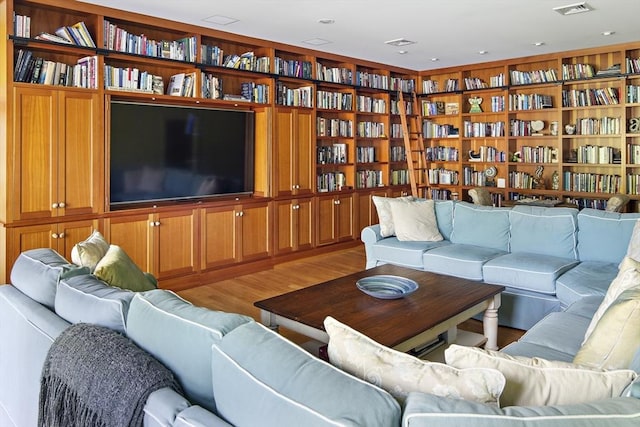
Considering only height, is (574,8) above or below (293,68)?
above

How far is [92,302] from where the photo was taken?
1.81 meters

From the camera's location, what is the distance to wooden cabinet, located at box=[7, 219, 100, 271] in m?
3.93

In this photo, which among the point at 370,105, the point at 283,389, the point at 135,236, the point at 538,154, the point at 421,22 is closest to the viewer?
the point at 283,389

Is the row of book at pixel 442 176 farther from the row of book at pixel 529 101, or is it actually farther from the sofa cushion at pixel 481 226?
the sofa cushion at pixel 481 226

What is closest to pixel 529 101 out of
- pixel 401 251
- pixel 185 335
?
pixel 401 251

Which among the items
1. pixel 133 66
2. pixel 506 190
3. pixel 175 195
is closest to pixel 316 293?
pixel 175 195

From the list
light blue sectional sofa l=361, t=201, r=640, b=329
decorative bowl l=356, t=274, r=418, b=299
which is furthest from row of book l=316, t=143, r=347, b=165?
decorative bowl l=356, t=274, r=418, b=299

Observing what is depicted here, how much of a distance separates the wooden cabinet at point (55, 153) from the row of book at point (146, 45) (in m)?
0.54

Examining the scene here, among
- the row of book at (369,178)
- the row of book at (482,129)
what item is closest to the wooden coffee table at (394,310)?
the row of book at (369,178)

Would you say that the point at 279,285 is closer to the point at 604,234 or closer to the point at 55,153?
the point at 55,153

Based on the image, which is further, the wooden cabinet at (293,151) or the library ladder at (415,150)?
the library ladder at (415,150)

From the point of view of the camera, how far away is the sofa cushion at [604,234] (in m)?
3.72

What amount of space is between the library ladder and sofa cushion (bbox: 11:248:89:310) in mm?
5883

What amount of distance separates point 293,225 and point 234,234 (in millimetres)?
871
